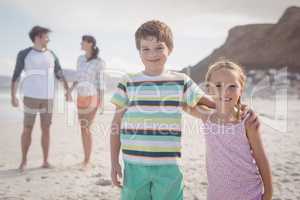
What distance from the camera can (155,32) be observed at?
2219 mm

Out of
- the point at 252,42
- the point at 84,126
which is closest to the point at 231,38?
the point at 252,42

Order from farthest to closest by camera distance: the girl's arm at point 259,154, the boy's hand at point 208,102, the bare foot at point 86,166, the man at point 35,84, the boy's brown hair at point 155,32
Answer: the bare foot at point 86,166 < the man at point 35,84 < the boy's hand at point 208,102 < the boy's brown hair at point 155,32 < the girl's arm at point 259,154

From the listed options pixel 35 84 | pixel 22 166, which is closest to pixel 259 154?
pixel 35 84

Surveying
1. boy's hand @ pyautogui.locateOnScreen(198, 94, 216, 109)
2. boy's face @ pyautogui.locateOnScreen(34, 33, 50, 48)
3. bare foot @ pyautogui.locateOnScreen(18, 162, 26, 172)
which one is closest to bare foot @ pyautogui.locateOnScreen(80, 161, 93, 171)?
bare foot @ pyautogui.locateOnScreen(18, 162, 26, 172)

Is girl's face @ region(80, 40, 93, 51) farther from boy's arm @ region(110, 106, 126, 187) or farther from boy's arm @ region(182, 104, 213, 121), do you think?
boy's arm @ region(182, 104, 213, 121)

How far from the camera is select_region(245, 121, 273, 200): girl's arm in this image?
2107 mm

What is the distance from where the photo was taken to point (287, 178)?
4387 millimetres

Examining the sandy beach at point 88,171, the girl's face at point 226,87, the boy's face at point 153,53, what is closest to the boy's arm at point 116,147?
the boy's face at point 153,53

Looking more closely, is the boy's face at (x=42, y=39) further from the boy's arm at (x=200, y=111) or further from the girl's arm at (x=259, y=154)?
the girl's arm at (x=259, y=154)

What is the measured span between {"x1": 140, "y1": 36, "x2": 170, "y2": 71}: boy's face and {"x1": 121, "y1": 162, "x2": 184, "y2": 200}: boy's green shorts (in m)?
0.61

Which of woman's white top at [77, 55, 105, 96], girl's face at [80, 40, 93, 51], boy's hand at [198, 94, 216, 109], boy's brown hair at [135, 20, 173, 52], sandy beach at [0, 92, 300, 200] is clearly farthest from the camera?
girl's face at [80, 40, 93, 51]

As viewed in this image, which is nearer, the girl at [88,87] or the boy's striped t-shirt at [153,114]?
the boy's striped t-shirt at [153,114]

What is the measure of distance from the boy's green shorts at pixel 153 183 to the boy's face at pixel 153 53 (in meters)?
0.61

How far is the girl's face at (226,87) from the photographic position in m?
2.24
